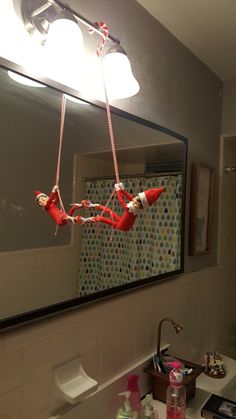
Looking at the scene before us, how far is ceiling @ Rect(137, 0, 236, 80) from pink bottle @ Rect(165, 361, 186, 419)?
1.46 m

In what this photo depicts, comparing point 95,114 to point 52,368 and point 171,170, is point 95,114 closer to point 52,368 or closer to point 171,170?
point 171,170

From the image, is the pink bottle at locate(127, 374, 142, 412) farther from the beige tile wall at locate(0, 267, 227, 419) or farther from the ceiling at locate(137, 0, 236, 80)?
the ceiling at locate(137, 0, 236, 80)

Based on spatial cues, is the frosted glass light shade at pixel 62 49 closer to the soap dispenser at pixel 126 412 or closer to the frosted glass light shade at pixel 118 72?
the frosted glass light shade at pixel 118 72

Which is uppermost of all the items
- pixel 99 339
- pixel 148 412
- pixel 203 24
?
pixel 203 24

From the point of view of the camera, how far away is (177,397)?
4.11 feet

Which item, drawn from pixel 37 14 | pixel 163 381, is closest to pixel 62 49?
pixel 37 14

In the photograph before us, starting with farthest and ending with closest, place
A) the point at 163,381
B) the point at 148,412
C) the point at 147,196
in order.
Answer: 1. the point at 163,381
2. the point at 148,412
3. the point at 147,196

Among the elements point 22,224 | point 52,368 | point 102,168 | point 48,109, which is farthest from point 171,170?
point 52,368

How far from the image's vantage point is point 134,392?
4.03 feet

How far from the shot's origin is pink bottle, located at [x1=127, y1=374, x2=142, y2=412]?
4.00 ft

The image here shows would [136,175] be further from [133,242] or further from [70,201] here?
[70,201]

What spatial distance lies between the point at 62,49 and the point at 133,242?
0.81 m

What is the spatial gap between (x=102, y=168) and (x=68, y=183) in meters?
0.19

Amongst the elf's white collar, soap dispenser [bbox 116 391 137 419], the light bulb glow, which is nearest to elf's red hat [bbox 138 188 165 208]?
the elf's white collar
